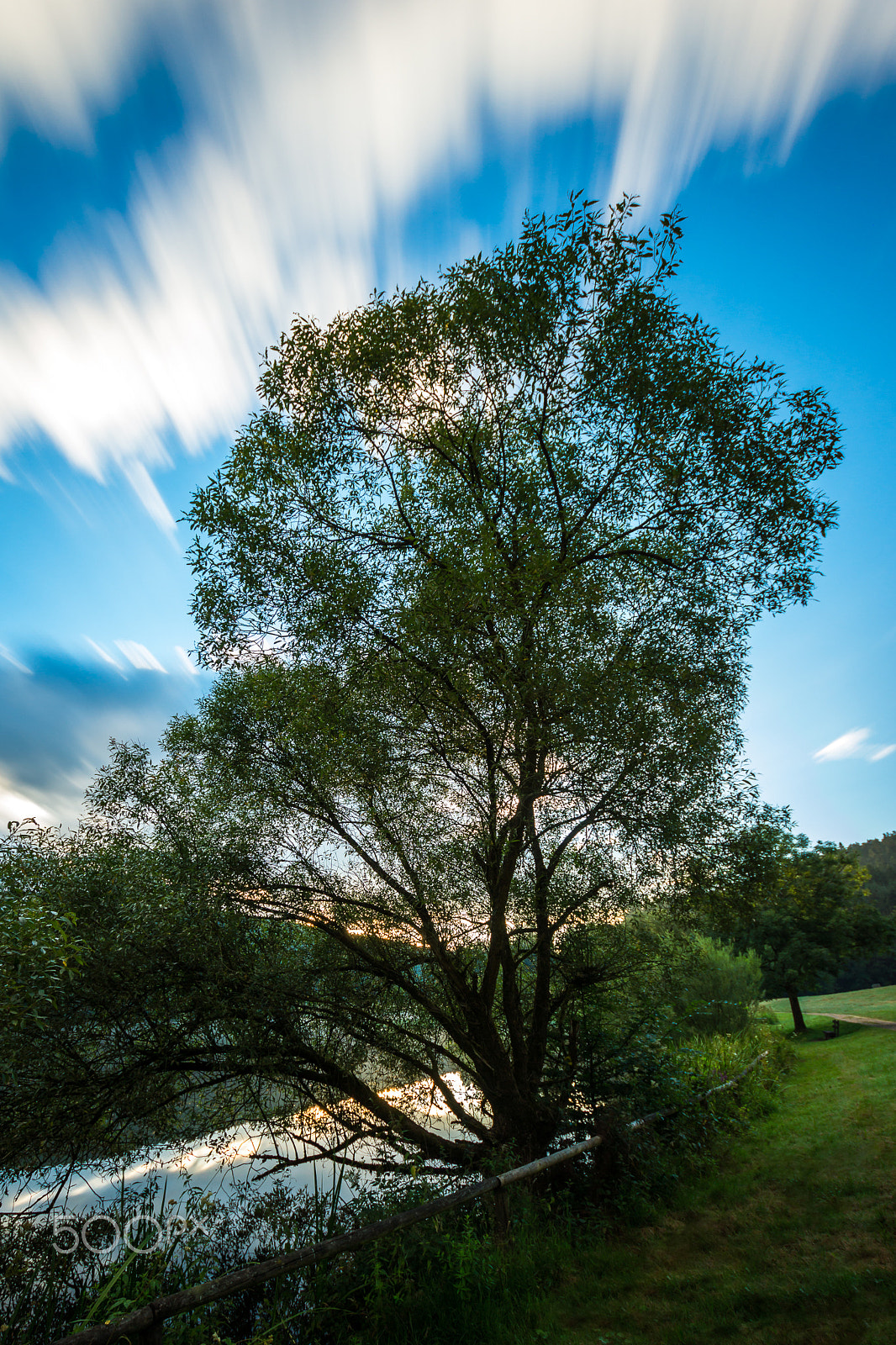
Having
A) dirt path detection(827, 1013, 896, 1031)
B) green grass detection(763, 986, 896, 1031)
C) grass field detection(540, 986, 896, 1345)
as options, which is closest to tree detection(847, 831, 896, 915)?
green grass detection(763, 986, 896, 1031)

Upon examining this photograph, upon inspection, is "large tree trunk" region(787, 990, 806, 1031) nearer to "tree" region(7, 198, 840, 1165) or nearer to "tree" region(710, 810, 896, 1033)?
"tree" region(710, 810, 896, 1033)

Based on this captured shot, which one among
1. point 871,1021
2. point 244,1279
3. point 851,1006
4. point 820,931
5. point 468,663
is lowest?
point 851,1006

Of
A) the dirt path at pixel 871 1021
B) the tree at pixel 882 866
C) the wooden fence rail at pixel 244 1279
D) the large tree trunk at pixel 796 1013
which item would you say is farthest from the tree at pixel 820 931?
the tree at pixel 882 866

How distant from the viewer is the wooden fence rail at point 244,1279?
135 inches

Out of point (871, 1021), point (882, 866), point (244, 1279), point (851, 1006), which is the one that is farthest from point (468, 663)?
point (882, 866)

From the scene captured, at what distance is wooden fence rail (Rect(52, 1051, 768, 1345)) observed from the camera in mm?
3438

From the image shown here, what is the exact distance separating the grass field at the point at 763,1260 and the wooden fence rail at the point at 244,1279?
1071mm

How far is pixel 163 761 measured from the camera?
9.75 meters

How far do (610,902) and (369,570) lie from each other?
624 cm

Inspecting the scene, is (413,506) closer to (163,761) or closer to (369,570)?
(369,570)

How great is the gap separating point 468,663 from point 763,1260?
6.56 m

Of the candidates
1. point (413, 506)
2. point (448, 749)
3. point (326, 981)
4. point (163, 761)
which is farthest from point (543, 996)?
point (413, 506)

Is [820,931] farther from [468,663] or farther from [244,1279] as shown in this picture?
[244,1279]

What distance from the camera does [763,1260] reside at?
573 centimetres
